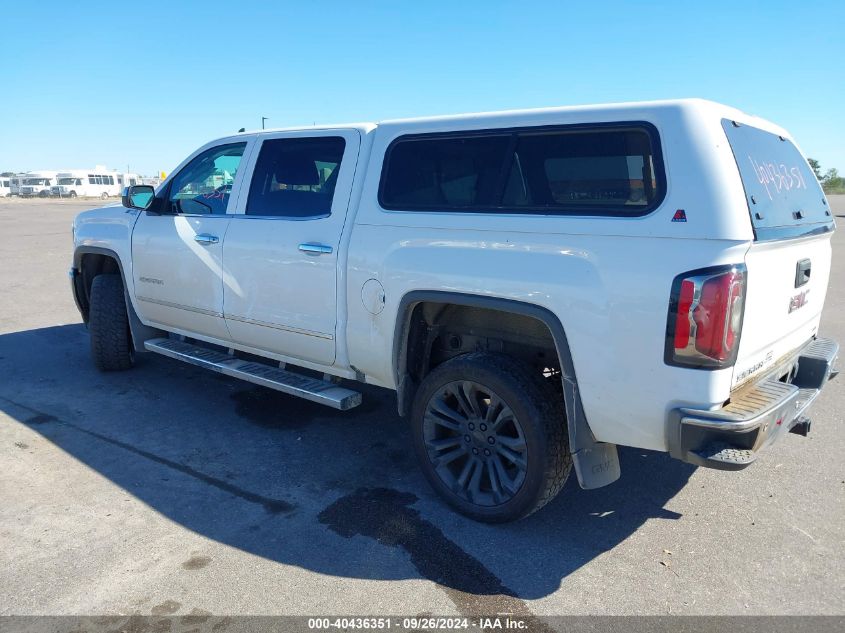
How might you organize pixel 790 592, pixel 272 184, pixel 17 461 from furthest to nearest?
1. pixel 272 184
2. pixel 17 461
3. pixel 790 592

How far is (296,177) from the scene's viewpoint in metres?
4.47

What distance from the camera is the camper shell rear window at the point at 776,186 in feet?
9.38

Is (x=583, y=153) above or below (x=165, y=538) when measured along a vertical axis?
above

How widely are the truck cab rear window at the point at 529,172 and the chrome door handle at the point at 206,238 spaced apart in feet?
4.99

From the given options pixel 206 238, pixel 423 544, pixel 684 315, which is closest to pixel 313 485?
pixel 423 544

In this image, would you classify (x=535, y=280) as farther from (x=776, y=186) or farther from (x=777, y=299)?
(x=776, y=186)

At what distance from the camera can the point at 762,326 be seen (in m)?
2.96

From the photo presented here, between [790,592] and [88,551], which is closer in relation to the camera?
[790,592]

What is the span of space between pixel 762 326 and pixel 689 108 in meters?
1.04

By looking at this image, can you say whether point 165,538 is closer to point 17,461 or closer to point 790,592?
point 17,461

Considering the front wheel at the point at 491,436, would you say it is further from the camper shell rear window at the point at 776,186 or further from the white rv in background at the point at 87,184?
the white rv in background at the point at 87,184

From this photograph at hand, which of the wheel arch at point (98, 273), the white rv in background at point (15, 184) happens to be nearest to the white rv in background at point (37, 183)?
the white rv in background at point (15, 184)

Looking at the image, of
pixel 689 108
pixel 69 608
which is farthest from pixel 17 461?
pixel 689 108

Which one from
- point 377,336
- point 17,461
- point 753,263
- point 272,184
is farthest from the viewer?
point 272,184
